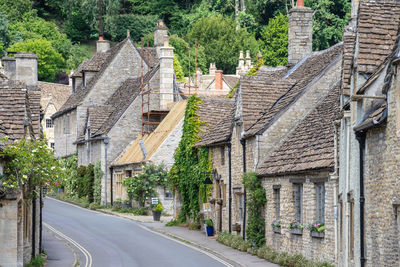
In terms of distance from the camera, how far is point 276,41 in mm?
97125

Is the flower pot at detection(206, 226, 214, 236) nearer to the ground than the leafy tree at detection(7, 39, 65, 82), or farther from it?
nearer to the ground

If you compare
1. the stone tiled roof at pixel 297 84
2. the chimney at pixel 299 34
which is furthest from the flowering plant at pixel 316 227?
the chimney at pixel 299 34

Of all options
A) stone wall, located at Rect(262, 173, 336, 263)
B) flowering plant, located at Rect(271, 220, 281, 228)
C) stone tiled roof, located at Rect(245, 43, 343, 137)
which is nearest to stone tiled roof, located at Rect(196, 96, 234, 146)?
stone tiled roof, located at Rect(245, 43, 343, 137)

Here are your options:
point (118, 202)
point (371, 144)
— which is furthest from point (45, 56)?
point (371, 144)

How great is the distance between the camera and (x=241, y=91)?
33.8m

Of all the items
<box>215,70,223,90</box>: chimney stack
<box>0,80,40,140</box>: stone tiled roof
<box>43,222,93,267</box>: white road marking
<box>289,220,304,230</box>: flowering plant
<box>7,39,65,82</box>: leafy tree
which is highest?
<box>7,39,65,82</box>: leafy tree

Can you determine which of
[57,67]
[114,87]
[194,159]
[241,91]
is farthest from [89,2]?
[241,91]

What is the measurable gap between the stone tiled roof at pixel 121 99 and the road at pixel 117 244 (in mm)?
10026

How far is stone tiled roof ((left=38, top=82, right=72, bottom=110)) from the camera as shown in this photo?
294 ft

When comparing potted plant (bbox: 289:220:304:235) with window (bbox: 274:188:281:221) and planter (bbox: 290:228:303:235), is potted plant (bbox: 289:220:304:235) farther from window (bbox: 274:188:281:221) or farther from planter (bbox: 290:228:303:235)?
window (bbox: 274:188:281:221)

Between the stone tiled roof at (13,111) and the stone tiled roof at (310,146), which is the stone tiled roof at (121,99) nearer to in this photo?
the stone tiled roof at (310,146)

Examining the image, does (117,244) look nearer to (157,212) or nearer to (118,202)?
(157,212)

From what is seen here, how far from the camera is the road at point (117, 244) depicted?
93.9 feet

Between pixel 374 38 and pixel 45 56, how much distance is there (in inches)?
3424
